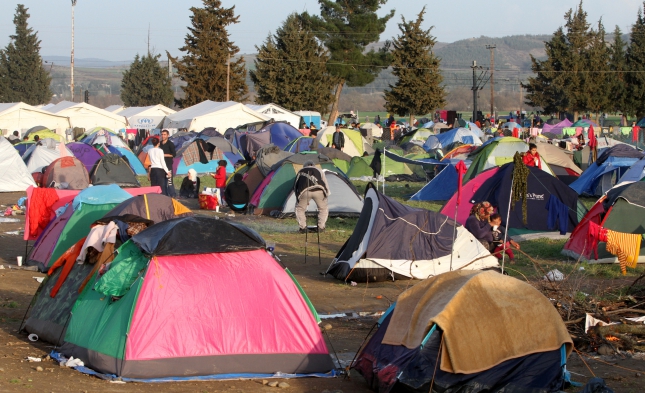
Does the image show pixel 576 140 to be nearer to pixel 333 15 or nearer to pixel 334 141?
pixel 334 141

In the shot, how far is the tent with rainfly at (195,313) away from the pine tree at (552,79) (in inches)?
2117

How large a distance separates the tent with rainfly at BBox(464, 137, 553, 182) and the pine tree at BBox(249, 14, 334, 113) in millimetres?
40358

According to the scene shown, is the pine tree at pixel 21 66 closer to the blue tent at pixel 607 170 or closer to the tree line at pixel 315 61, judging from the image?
the tree line at pixel 315 61

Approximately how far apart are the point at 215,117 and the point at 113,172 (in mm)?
19087

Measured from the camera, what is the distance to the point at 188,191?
72.5 ft

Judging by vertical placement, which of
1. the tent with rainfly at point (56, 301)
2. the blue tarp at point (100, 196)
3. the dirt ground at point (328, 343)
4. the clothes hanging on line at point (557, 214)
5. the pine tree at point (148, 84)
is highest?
the pine tree at point (148, 84)

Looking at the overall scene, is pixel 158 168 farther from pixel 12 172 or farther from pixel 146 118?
pixel 146 118

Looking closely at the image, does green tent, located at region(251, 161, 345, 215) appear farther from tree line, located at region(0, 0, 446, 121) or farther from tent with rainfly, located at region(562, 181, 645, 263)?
tree line, located at region(0, 0, 446, 121)

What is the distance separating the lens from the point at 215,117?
141ft

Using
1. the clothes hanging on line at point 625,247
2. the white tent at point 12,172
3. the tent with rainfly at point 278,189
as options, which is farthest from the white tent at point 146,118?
the clothes hanging on line at point 625,247

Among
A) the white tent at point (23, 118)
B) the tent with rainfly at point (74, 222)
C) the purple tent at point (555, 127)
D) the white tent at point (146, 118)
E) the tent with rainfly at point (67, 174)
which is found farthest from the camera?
the white tent at point (146, 118)

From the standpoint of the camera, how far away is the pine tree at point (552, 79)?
59062 millimetres

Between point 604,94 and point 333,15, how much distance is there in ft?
71.5

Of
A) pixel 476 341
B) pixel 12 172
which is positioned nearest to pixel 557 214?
pixel 476 341
